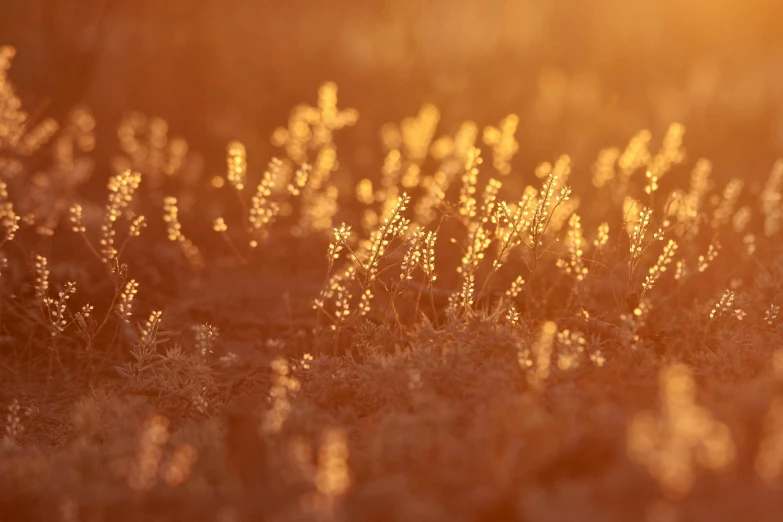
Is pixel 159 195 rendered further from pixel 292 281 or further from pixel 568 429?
pixel 568 429

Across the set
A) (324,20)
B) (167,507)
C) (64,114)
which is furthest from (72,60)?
(167,507)

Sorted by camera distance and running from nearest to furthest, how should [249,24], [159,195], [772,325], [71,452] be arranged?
[71,452] → [772,325] → [159,195] → [249,24]

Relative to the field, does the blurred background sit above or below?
above

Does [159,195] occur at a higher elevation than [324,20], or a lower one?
lower

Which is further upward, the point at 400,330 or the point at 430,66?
the point at 430,66

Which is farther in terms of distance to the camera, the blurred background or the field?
the blurred background
